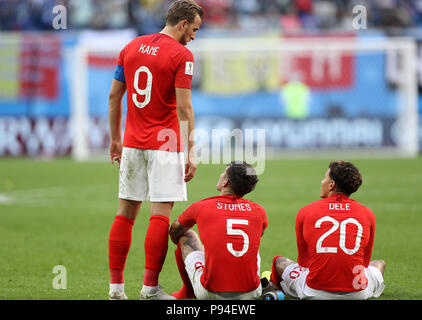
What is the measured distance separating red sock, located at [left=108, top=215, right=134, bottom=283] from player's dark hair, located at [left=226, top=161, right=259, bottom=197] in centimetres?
81

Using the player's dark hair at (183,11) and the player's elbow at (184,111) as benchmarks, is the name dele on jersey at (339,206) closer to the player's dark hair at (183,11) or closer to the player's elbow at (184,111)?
the player's elbow at (184,111)

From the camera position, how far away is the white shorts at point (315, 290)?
4.63 m

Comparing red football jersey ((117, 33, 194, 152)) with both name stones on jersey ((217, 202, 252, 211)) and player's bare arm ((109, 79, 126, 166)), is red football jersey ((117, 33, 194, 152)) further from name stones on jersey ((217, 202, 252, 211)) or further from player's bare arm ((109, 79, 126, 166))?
name stones on jersey ((217, 202, 252, 211))

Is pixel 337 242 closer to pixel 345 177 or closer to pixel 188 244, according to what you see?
pixel 345 177

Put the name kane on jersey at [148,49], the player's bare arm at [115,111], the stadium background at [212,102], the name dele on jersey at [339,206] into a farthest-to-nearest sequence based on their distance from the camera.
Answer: the stadium background at [212,102]
the player's bare arm at [115,111]
the name kane on jersey at [148,49]
the name dele on jersey at [339,206]

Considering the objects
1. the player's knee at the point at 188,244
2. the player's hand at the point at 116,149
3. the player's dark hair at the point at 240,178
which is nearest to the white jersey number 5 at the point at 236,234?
the player's dark hair at the point at 240,178

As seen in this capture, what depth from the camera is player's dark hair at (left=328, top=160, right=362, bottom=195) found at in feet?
15.6

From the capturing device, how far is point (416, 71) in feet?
60.4

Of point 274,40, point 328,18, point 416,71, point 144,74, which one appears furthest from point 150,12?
point 144,74

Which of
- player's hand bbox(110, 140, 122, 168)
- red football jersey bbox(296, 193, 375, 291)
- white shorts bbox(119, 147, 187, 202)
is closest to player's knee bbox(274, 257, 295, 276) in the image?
red football jersey bbox(296, 193, 375, 291)

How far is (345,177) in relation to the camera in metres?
4.74

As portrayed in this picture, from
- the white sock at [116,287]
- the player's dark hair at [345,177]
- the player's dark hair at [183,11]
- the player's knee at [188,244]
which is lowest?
the white sock at [116,287]

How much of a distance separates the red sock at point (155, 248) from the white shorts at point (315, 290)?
2.89 ft
